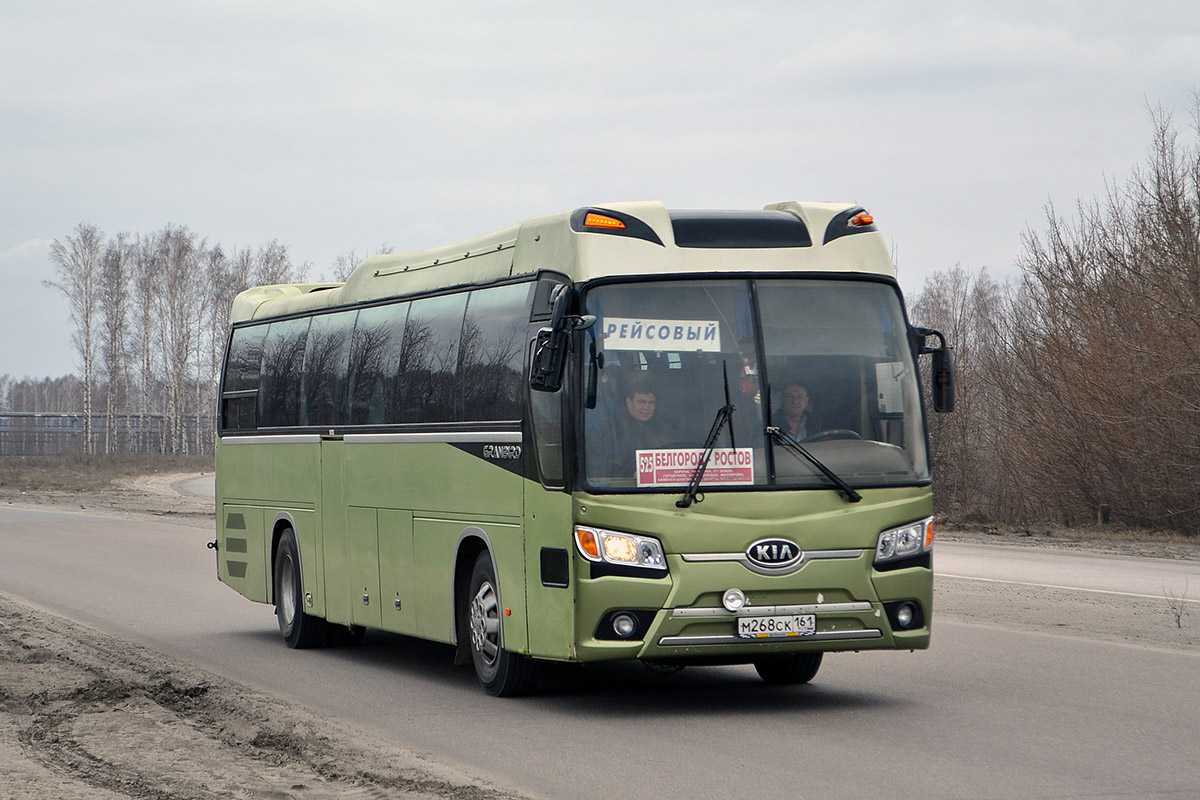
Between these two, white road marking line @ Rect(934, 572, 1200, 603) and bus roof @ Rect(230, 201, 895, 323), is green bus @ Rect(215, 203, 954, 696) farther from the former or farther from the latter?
white road marking line @ Rect(934, 572, 1200, 603)

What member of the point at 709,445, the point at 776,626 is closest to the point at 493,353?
the point at 709,445

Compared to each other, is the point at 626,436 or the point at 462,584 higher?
the point at 626,436

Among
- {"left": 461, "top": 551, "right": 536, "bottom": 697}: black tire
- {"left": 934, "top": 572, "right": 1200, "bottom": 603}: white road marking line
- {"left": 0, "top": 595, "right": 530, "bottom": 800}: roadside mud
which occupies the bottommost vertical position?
{"left": 934, "top": 572, "right": 1200, "bottom": 603}: white road marking line

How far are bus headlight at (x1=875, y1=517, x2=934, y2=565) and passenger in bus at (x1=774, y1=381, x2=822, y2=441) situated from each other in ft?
2.55

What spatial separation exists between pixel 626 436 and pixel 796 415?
3.52ft

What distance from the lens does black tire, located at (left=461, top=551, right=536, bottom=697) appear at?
34.6 feet

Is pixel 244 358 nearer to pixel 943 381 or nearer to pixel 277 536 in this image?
pixel 277 536

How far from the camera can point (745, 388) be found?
9.66 metres

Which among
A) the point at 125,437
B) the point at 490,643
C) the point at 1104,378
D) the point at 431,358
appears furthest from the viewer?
the point at 125,437

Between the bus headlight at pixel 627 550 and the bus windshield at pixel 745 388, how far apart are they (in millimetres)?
292

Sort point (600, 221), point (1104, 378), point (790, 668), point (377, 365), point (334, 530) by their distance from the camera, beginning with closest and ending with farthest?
1. point (600, 221)
2. point (790, 668)
3. point (377, 365)
4. point (334, 530)
5. point (1104, 378)

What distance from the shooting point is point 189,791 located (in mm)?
7387

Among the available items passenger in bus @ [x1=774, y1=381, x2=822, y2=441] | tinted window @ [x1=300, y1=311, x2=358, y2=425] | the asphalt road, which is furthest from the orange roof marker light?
tinted window @ [x1=300, y1=311, x2=358, y2=425]

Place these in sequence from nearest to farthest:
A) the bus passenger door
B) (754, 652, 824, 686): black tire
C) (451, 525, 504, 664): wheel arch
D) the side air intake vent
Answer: the side air intake vent, (754, 652, 824, 686): black tire, (451, 525, 504, 664): wheel arch, the bus passenger door
